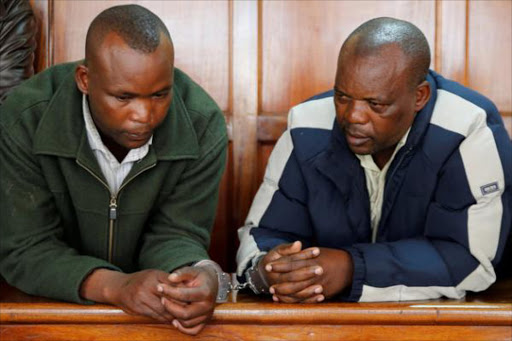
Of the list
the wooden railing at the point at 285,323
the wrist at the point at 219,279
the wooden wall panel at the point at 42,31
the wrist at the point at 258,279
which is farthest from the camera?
the wooden wall panel at the point at 42,31

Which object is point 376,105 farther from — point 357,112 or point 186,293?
point 186,293

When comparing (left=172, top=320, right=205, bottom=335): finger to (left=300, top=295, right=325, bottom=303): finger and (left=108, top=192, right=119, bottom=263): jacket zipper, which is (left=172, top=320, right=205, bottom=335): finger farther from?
(left=108, top=192, right=119, bottom=263): jacket zipper

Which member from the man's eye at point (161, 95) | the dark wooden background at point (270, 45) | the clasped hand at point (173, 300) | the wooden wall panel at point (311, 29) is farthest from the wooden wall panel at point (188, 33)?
the clasped hand at point (173, 300)

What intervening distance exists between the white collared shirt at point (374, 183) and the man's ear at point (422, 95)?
0.12 metres

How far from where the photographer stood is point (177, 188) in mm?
1735

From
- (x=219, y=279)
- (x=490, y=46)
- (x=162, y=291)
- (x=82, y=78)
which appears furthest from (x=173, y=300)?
(x=490, y=46)

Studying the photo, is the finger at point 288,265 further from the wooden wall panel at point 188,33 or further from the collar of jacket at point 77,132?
the wooden wall panel at point 188,33

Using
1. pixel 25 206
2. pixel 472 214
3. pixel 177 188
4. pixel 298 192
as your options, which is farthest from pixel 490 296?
pixel 25 206

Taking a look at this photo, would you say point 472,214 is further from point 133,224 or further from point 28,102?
point 28,102

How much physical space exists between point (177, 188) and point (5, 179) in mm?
340

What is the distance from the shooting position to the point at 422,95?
176 centimetres

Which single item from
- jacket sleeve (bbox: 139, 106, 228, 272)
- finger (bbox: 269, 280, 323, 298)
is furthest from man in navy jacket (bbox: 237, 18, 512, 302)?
jacket sleeve (bbox: 139, 106, 228, 272)

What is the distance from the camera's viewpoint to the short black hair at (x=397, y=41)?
5.62ft

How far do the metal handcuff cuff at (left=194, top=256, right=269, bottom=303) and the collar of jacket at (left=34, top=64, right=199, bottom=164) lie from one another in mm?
241
